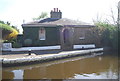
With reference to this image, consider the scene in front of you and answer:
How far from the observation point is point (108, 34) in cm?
1905

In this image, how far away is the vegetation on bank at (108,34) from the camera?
17984 mm

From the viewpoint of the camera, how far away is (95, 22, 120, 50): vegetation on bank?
708 inches

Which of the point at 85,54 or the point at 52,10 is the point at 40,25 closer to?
the point at 52,10

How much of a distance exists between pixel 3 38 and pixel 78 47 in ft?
28.2

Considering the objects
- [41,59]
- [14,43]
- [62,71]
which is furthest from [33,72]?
[14,43]

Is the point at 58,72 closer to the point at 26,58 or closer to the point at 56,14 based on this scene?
the point at 26,58

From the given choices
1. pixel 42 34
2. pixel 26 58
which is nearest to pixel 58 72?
pixel 26 58

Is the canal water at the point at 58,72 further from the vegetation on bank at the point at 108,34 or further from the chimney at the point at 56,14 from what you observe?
the chimney at the point at 56,14

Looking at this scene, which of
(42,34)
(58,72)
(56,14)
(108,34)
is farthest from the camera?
(56,14)

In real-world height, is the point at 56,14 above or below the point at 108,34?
above

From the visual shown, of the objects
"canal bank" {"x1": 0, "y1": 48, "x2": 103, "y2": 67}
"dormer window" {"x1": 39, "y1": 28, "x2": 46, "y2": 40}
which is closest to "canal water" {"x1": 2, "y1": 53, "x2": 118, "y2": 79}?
"canal bank" {"x1": 0, "y1": 48, "x2": 103, "y2": 67}

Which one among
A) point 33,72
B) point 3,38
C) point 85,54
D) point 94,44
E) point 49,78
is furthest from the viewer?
point 94,44

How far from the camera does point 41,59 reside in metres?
12.4

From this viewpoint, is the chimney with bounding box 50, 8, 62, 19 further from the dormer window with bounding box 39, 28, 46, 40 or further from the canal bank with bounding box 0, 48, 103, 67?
the canal bank with bounding box 0, 48, 103, 67
